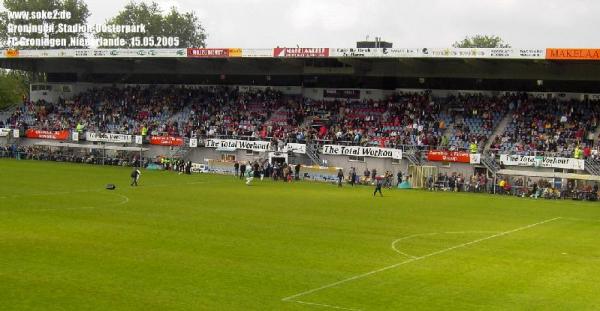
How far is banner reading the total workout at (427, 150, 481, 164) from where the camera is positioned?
2121 inches

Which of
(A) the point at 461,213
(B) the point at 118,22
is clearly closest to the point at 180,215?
(A) the point at 461,213

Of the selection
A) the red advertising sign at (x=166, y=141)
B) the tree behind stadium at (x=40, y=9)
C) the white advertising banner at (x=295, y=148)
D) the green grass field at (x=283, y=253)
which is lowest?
the green grass field at (x=283, y=253)

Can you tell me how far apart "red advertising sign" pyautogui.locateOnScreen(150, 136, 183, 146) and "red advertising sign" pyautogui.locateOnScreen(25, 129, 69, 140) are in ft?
32.0

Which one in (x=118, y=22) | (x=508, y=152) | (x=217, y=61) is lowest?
(x=508, y=152)

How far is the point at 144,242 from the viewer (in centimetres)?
2333

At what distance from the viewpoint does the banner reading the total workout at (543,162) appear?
50.2 metres

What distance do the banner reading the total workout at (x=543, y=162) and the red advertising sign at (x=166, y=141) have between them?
27514 mm

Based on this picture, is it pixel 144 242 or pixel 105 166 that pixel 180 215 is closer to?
pixel 144 242

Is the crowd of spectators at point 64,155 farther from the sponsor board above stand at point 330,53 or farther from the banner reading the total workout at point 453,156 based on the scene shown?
the banner reading the total workout at point 453,156

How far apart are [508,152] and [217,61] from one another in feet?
100

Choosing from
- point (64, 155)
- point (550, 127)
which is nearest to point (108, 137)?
point (64, 155)

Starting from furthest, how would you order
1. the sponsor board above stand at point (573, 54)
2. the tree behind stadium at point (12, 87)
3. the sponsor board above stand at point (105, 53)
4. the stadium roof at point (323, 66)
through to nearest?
1. the tree behind stadium at point (12, 87)
2. the sponsor board above stand at point (105, 53)
3. the stadium roof at point (323, 66)
4. the sponsor board above stand at point (573, 54)

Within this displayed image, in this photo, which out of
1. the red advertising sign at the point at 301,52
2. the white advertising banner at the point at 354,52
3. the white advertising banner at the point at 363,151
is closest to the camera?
the white advertising banner at the point at 363,151

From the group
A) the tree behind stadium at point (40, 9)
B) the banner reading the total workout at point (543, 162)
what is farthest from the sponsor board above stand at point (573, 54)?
the tree behind stadium at point (40, 9)
